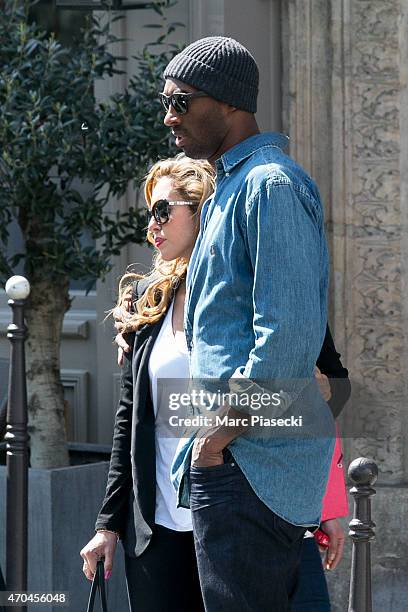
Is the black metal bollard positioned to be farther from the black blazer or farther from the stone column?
the stone column

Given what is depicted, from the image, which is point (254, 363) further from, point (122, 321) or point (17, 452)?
point (17, 452)

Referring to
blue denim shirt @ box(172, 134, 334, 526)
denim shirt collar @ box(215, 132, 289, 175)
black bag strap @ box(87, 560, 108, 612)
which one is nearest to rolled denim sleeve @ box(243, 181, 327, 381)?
blue denim shirt @ box(172, 134, 334, 526)

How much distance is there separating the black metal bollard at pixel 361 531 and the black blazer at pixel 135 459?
0.64 metres

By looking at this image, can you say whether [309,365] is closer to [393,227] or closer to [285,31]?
[393,227]

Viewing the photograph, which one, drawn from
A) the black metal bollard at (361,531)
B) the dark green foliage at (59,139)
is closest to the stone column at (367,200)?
the dark green foliage at (59,139)

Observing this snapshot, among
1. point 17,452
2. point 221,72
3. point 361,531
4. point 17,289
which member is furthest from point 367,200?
point 221,72

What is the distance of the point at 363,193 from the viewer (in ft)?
18.5

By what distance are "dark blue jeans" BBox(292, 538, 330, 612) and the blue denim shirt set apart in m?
0.41

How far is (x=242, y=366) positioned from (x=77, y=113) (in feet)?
9.07

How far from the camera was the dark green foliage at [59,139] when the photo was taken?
5047 mm

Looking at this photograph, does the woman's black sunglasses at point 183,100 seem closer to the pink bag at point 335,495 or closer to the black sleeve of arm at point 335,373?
the black sleeve of arm at point 335,373

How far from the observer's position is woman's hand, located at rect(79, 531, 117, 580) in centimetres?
341

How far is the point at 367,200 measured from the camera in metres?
5.64

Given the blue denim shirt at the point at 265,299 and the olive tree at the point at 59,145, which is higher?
the olive tree at the point at 59,145
